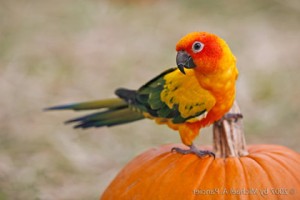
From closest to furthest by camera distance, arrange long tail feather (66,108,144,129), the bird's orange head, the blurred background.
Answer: the bird's orange head, long tail feather (66,108,144,129), the blurred background

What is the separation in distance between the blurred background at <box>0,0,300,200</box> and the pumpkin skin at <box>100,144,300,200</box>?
108cm

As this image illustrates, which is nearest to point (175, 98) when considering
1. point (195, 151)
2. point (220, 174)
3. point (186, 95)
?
point (186, 95)

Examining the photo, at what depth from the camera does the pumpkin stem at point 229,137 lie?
2.30m

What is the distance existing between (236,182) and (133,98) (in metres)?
0.65

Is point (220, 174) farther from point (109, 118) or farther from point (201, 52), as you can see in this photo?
point (109, 118)

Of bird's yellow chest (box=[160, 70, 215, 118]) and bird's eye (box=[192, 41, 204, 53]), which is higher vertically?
bird's eye (box=[192, 41, 204, 53])

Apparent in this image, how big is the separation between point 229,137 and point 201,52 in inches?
16.6

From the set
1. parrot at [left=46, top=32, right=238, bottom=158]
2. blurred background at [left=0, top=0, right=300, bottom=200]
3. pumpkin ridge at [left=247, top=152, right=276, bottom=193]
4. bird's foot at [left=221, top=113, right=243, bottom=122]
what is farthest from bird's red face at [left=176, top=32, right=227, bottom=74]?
blurred background at [left=0, top=0, right=300, bottom=200]

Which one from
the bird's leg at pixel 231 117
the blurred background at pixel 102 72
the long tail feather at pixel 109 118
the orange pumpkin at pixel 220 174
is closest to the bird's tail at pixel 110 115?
the long tail feather at pixel 109 118

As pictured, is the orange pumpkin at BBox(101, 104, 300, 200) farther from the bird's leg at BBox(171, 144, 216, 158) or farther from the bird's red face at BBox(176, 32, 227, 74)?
the bird's red face at BBox(176, 32, 227, 74)

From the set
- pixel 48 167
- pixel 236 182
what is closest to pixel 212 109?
pixel 236 182

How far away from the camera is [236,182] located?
2.09m

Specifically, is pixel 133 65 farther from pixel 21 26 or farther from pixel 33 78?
pixel 21 26

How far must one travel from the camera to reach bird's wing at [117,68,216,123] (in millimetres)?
2180
